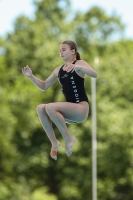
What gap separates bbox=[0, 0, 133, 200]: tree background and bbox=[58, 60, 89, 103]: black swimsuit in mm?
36807

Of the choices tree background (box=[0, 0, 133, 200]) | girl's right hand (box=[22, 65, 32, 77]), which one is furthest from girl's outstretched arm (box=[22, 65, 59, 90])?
tree background (box=[0, 0, 133, 200])

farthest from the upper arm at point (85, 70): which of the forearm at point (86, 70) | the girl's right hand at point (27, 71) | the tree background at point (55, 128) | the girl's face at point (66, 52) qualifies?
the tree background at point (55, 128)

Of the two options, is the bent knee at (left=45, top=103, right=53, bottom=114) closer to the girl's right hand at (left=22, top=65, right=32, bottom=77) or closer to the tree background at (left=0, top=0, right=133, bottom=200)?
the girl's right hand at (left=22, top=65, right=32, bottom=77)

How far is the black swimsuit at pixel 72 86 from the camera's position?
8.36 metres

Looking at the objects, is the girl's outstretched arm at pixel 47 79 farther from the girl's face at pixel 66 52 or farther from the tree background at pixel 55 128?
the tree background at pixel 55 128

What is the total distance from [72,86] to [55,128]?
4074cm

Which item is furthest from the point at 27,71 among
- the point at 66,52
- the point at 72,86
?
the point at 72,86

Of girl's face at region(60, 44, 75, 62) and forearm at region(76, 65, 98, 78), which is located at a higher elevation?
girl's face at region(60, 44, 75, 62)

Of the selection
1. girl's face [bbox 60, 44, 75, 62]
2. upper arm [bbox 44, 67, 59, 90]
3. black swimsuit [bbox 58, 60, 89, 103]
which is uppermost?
girl's face [bbox 60, 44, 75, 62]

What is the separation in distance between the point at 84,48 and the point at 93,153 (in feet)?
Result: 32.2

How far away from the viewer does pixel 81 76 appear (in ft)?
27.5

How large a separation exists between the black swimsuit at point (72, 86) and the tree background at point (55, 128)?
36.8 m

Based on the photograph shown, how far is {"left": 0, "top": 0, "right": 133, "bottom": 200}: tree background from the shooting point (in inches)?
1882

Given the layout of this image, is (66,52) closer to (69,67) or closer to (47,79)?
(69,67)
